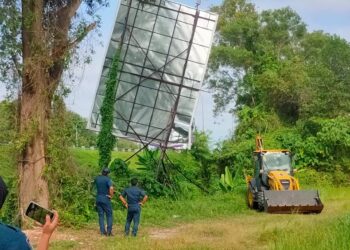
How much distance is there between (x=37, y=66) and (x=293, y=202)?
27.1ft

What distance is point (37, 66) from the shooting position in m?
14.6

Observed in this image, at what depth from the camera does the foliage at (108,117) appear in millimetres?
22000

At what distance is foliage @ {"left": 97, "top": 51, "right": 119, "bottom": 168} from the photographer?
2200cm

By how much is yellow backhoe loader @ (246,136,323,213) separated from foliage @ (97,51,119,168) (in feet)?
16.8

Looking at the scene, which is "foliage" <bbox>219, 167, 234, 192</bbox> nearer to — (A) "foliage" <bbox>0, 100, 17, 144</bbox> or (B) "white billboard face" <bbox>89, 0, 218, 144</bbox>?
(B) "white billboard face" <bbox>89, 0, 218, 144</bbox>

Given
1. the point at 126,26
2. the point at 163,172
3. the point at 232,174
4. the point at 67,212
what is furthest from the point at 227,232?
the point at 232,174

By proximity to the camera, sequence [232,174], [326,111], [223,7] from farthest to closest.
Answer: [223,7]
[326,111]
[232,174]

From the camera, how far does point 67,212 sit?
51.8ft

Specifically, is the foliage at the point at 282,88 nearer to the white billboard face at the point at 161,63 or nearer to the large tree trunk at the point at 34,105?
the white billboard face at the point at 161,63

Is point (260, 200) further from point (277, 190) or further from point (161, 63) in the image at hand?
point (161, 63)

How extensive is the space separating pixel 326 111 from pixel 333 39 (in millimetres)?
6715

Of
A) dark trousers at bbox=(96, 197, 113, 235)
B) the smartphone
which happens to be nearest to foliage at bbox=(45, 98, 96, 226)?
dark trousers at bbox=(96, 197, 113, 235)

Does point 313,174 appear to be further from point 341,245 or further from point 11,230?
point 11,230

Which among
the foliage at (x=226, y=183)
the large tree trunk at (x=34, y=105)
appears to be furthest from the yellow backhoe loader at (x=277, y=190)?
the large tree trunk at (x=34, y=105)
